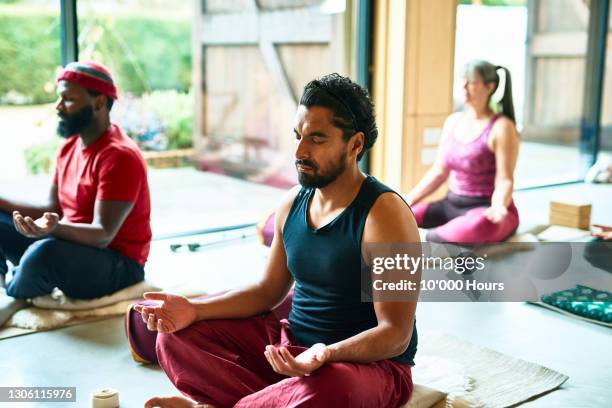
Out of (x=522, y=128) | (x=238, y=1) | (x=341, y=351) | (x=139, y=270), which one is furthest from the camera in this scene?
(x=522, y=128)

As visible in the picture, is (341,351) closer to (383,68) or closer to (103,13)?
(103,13)

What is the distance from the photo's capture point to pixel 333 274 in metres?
2.09

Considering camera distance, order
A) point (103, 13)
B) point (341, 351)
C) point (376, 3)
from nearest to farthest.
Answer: point (341, 351) < point (103, 13) < point (376, 3)

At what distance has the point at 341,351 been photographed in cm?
194

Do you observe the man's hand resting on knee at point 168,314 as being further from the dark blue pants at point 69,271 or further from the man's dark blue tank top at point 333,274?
the dark blue pants at point 69,271

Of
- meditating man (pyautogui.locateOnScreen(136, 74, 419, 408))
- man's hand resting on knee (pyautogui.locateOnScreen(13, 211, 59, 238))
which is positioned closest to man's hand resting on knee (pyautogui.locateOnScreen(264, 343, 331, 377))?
meditating man (pyautogui.locateOnScreen(136, 74, 419, 408))

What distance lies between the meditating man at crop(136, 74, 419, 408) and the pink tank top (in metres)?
2.13

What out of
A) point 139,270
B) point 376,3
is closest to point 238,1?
point 376,3

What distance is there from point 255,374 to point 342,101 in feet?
2.72

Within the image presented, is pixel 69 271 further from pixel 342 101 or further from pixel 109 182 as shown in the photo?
pixel 342 101

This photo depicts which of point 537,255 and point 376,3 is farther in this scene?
point 376,3

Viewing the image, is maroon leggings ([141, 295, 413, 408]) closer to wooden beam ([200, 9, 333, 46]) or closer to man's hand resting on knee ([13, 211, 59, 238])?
Answer: man's hand resting on knee ([13, 211, 59, 238])

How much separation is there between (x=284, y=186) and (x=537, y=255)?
78.8 inches

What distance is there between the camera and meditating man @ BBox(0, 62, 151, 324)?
309 cm
